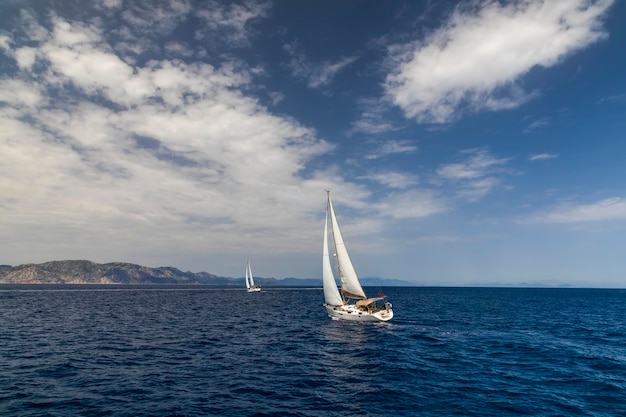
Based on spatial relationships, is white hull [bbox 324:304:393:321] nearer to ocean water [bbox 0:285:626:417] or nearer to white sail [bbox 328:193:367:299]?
white sail [bbox 328:193:367:299]

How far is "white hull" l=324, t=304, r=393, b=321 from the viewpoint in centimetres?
5831

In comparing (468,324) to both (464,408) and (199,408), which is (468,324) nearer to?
(464,408)

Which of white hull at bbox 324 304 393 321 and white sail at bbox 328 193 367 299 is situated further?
white sail at bbox 328 193 367 299

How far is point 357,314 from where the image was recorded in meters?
59.2

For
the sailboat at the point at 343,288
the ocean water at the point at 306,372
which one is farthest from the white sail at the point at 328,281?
the ocean water at the point at 306,372

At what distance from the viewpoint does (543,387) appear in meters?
26.7

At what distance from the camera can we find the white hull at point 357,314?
58312 millimetres

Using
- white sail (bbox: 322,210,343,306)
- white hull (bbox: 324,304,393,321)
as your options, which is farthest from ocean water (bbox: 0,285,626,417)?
white sail (bbox: 322,210,343,306)

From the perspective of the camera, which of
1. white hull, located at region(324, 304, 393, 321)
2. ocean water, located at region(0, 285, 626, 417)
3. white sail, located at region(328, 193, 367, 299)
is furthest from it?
white sail, located at region(328, 193, 367, 299)

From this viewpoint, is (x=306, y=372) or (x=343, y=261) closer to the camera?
(x=306, y=372)

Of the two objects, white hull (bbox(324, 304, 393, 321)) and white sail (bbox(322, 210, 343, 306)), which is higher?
white sail (bbox(322, 210, 343, 306))

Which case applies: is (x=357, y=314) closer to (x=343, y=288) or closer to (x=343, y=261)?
(x=343, y=288)

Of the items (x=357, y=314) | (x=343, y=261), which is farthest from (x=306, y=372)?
(x=343, y=261)

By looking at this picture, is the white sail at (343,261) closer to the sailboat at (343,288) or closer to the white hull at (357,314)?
the sailboat at (343,288)
